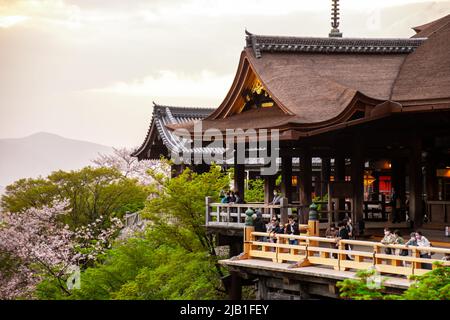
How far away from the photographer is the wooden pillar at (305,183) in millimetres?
27656

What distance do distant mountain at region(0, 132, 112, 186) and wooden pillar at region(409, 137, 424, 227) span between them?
11468 centimetres


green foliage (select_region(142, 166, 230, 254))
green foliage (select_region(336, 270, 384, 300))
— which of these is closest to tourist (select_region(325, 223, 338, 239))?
green foliage (select_region(336, 270, 384, 300))

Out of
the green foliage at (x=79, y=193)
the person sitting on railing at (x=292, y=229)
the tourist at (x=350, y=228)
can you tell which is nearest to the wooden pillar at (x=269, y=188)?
the tourist at (x=350, y=228)

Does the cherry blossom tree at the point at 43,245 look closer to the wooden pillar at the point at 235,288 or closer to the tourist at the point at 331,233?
the wooden pillar at the point at 235,288

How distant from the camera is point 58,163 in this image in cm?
16725

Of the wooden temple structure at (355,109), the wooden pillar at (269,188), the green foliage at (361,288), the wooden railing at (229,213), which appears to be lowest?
the green foliage at (361,288)

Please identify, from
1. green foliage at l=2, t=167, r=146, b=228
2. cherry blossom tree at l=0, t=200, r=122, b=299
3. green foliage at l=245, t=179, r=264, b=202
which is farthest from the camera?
green foliage at l=2, t=167, r=146, b=228

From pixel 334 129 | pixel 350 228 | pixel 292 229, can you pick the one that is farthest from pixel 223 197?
pixel 350 228

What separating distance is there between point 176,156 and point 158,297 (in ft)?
64.8

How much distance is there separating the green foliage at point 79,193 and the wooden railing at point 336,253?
19.8 metres

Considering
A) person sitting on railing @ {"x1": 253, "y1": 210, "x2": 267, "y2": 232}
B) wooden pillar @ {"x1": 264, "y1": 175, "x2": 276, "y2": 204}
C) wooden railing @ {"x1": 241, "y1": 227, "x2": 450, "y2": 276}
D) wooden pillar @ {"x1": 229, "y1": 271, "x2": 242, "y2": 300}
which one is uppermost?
wooden pillar @ {"x1": 264, "y1": 175, "x2": 276, "y2": 204}

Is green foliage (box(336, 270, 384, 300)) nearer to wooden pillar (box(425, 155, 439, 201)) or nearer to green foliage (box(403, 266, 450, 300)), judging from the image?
green foliage (box(403, 266, 450, 300))

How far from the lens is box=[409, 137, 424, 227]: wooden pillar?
26125 mm
